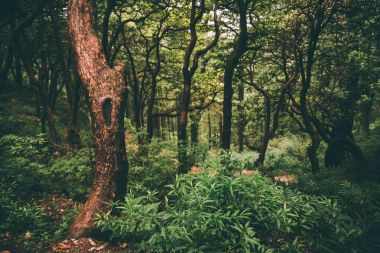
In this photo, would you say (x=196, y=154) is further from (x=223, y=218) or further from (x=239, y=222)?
(x=223, y=218)

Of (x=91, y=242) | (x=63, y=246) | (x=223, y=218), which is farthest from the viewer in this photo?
(x=91, y=242)

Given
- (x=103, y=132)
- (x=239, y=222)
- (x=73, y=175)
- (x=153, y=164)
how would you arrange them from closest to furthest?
(x=239, y=222) → (x=103, y=132) → (x=73, y=175) → (x=153, y=164)

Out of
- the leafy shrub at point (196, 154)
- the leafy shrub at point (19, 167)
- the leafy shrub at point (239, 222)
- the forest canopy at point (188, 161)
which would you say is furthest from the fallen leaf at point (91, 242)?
the leafy shrub at point (196, 154)

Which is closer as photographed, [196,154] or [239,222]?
[239,222]

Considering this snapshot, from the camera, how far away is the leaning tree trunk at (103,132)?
5.23m

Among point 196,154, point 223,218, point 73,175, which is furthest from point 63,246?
point 196,154

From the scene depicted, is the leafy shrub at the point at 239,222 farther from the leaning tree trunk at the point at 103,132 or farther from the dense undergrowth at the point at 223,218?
the leaning tree trunk at the point at 103,132

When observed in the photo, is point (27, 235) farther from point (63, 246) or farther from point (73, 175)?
point (73, 175)

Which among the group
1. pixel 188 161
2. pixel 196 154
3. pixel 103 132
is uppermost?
pixel 103 132

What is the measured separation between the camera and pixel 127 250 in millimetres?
4855

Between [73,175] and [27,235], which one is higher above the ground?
[73,175]

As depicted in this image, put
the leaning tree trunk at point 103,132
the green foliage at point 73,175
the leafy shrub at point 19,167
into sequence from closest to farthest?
the leaning tree trunk at point 103,132 < the leafy shrub at point 19,167 < the green foliage at point 73,175

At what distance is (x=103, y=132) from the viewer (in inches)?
207

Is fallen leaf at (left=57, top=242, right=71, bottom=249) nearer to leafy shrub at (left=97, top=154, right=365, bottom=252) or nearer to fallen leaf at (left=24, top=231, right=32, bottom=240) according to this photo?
fallen leaf at (left=24, top=231, right=32, bottom=240)
